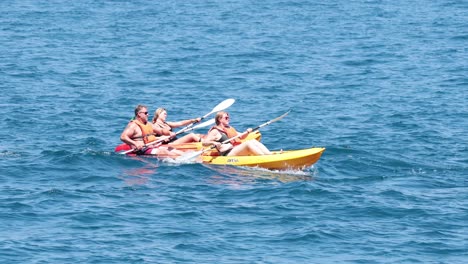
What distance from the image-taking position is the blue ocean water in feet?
55.2

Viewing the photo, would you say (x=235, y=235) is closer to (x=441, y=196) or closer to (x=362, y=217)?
(x=362, y=217)

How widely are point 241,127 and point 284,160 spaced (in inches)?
247

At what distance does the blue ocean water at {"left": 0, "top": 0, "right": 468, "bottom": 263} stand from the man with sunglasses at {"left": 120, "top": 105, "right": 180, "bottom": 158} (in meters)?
0.42

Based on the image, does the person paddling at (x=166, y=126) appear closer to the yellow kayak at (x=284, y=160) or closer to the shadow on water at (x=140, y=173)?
the shadow on water at (x=140, y=173)

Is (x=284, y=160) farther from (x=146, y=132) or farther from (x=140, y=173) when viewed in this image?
(x=146, y=132)

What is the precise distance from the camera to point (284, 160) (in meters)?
20.9

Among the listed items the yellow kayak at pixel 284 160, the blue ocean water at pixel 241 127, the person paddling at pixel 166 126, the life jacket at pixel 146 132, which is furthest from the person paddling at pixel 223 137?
the life jacket at pixel 146 132

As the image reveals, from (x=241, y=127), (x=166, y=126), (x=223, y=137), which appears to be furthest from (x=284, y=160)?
(x=241, y=127)

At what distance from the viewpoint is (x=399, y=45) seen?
39.5 m

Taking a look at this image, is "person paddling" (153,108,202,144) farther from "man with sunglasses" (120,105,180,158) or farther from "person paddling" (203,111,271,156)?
"person paddling" (203,111,271,156)

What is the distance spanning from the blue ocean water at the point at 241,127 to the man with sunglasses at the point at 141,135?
422 mm

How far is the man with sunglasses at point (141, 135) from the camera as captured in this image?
22.4m

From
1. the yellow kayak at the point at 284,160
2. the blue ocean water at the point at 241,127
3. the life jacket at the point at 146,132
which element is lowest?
the blue ocean water at the point at 241,127

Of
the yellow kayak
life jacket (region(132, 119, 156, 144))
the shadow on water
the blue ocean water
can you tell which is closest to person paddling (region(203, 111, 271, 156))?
the yellow kayak
